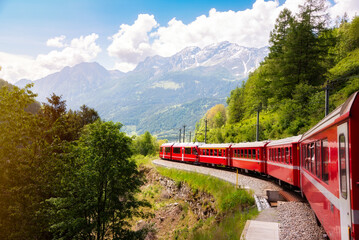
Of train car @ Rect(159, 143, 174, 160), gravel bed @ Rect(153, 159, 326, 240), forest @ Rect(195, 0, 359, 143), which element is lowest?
gravel bed @ Rect(153, 159, 326, 240)

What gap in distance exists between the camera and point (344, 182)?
4.36 meters

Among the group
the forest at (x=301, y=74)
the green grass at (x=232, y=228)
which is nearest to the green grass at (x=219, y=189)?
the green grass at (x=232, y=228)

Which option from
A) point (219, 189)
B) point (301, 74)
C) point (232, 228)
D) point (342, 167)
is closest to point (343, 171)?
point (342, 167)

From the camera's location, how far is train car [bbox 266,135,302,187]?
44.5 ft

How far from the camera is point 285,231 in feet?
28.7

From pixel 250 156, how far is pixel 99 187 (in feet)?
43.5

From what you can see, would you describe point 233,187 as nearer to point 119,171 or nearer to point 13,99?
point 119,171

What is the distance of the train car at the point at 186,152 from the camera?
3810cm

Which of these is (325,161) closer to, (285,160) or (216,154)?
(285,160)

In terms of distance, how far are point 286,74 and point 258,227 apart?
33.8m

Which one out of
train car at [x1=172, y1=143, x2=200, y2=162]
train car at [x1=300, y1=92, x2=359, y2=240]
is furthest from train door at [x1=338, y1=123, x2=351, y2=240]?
train car at [x1=172, y1=143, x2=200, y2=162]

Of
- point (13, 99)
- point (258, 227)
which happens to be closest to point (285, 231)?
point (258, 227)

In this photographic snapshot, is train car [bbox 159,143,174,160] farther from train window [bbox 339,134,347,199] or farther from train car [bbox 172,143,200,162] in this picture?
train window [bbox 339,134,347,199]

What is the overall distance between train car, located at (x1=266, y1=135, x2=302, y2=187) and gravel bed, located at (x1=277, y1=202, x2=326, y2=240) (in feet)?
6.70
